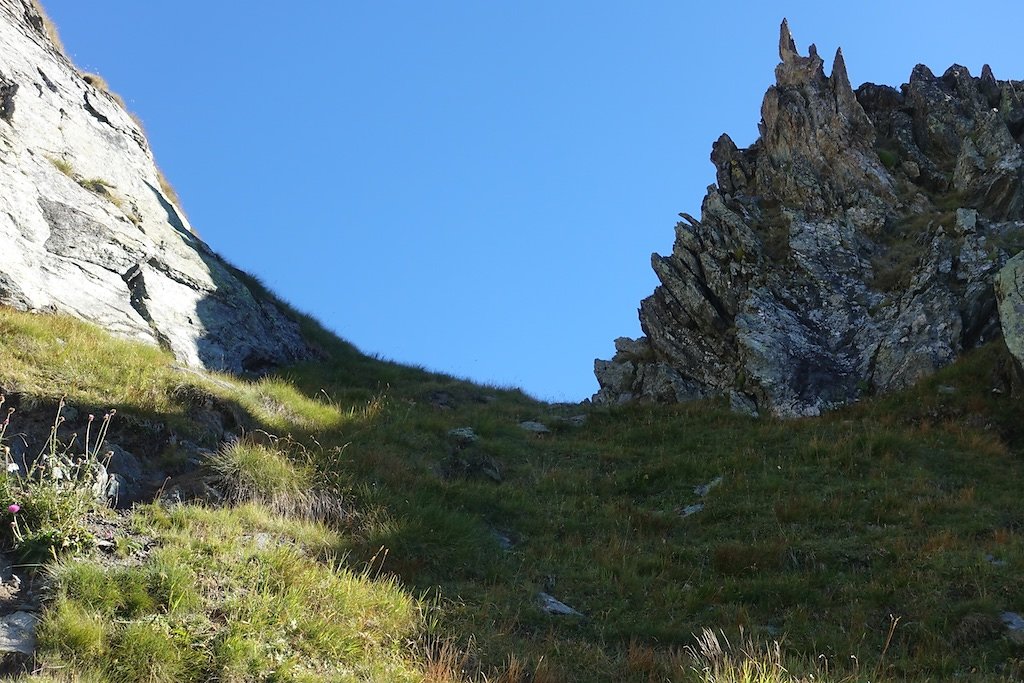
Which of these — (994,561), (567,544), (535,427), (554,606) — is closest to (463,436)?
(535,427)

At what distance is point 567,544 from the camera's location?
1252cm

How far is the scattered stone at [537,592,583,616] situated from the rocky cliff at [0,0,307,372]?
36.0 ft

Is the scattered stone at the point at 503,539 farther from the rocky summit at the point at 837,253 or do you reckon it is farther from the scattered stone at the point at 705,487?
the rocky summit at the point at 837,253

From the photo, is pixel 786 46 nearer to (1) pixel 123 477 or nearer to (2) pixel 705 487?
(2) pixel 705 487

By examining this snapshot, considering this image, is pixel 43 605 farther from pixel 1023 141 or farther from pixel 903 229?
pixel 1023 141

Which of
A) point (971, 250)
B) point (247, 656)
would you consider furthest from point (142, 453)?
point (971, 250)

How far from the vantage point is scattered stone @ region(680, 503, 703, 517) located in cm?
1454

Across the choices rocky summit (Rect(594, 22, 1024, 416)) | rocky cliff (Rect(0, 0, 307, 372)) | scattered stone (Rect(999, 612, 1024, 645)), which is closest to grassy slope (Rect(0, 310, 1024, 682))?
scattered stone (Rect(999, 612, 1024, 645))

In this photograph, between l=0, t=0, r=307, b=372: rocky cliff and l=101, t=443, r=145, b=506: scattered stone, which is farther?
l=0, t=0, r=307, b=372: rocky cliff

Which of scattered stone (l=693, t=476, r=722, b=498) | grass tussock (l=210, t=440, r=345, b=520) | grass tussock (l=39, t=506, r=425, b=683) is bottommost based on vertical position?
grass tussock (l=39, t=506, r=425, b=683)

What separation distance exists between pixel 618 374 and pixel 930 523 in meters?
14.5

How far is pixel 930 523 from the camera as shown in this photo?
42.1 feet

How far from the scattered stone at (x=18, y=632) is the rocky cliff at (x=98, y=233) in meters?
10.4

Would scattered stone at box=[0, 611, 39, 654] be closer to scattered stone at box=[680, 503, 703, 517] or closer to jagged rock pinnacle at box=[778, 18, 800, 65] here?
scattered stone at box=[680, 503, 703, 517]
